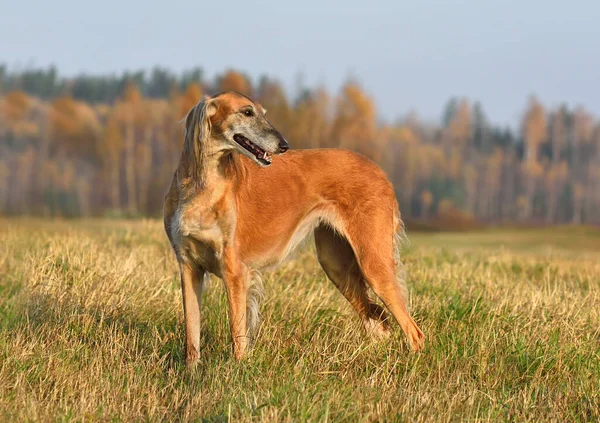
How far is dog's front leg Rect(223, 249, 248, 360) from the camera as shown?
18.4ft

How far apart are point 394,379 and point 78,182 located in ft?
200

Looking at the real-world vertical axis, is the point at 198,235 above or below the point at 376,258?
above

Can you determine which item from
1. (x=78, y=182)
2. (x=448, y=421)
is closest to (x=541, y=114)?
(x=78, y=182)

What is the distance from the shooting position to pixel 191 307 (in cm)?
581

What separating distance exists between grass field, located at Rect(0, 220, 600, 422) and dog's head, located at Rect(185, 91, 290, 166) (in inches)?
56.2

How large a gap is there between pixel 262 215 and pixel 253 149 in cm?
74

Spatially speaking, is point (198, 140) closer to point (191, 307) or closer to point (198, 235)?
point (198, 235)

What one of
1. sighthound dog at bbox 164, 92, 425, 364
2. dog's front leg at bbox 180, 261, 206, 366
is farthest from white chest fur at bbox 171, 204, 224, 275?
dog's front leg at bbox 180, 261, 206, 366

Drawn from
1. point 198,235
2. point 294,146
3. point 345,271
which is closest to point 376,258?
point 345,271

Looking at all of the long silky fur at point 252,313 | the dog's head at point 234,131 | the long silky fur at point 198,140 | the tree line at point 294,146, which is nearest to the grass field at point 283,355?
the long silky fur at point 252,313

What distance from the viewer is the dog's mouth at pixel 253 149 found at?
559cm

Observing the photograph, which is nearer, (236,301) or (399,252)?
(236,301)

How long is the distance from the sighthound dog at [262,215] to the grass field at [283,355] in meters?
0.31

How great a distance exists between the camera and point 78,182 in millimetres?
63062
